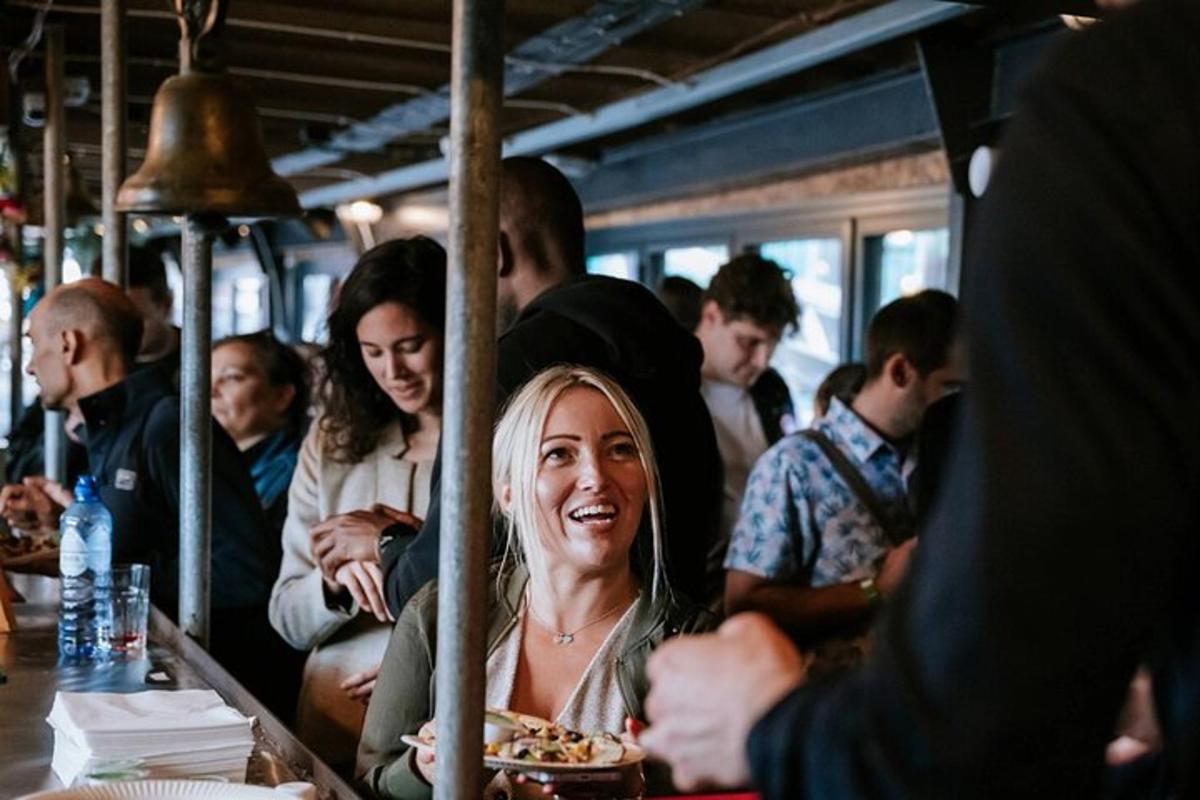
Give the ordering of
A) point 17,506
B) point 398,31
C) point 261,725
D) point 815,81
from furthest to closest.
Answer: point 815,81 < point 398,31 < point 17,506 < point 261,725

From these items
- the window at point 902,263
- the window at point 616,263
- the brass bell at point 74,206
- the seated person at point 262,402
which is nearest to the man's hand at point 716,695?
the seated person at point 262,402

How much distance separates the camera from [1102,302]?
816 millimetres

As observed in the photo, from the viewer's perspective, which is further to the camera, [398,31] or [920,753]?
[398,31]

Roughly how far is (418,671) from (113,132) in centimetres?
272

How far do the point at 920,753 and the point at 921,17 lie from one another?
12.5 ft

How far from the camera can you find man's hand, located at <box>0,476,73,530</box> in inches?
169

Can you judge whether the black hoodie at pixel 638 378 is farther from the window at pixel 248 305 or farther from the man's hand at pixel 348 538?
the window at pixel 248 305

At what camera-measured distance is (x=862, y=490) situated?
3.66 m

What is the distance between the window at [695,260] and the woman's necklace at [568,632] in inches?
224

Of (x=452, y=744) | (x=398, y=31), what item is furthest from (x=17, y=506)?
(x=452, y=744)

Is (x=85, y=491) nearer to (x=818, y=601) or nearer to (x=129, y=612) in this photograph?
(x=129, y=612)

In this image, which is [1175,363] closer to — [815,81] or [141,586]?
[141,586]

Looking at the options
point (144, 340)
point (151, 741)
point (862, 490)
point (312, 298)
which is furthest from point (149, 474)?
point (312, 298)

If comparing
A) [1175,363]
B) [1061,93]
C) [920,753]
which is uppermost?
[1061,93]
